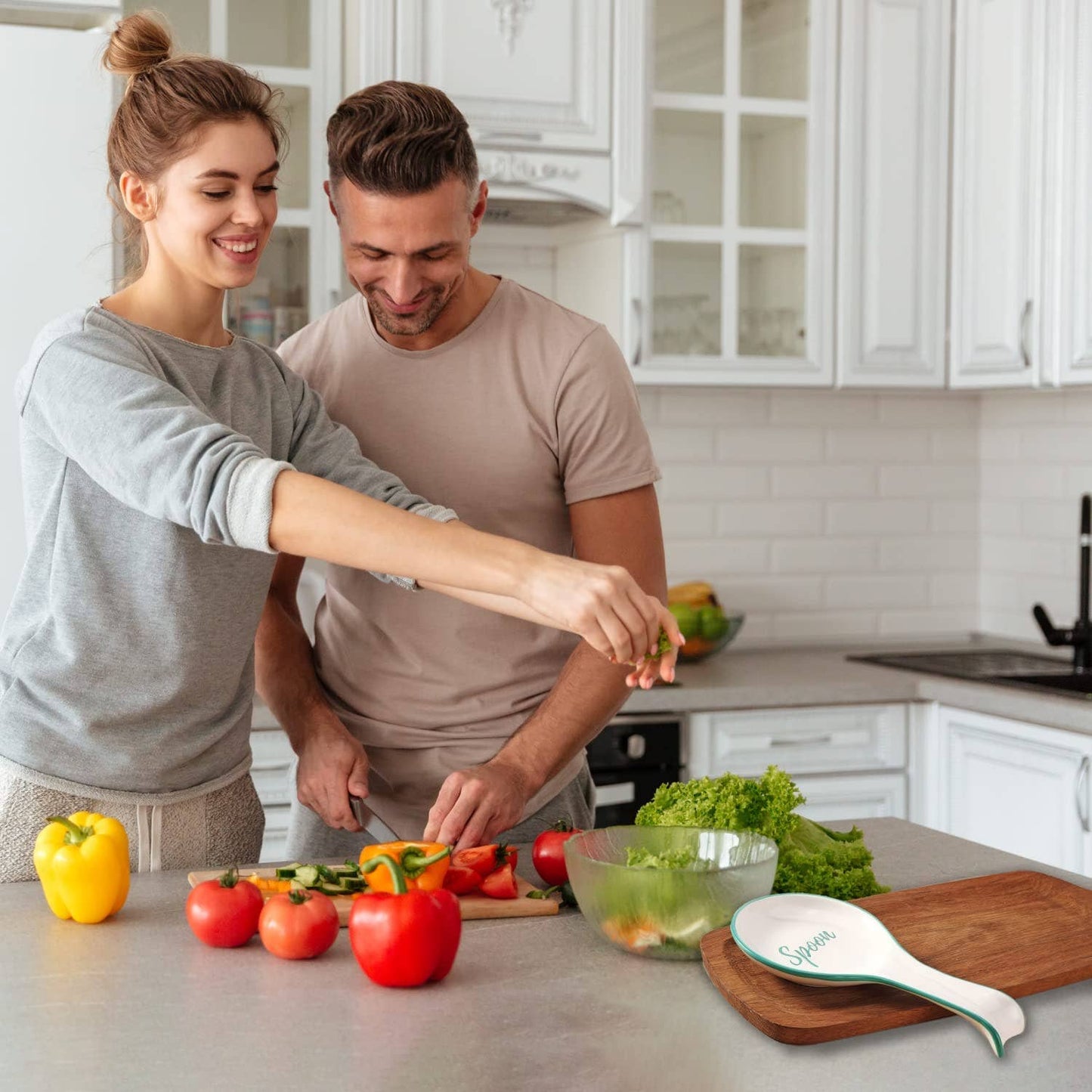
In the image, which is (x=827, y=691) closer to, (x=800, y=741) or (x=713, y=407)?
(x=800, y=741)

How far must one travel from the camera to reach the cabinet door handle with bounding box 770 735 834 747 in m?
3.19

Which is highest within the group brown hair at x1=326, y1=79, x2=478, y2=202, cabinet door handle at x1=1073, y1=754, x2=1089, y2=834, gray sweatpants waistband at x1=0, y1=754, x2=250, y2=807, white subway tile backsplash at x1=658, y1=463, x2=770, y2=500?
brown hair at x1=326, y1=79, x2=478, y2=202

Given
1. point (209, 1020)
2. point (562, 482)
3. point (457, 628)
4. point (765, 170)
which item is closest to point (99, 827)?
point (209, 1020)

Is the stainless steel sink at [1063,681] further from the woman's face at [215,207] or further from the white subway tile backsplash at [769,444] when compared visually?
the woman's face at [215,207]

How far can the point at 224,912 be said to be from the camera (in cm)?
143

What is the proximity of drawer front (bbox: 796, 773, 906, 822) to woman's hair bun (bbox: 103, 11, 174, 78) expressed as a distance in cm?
205

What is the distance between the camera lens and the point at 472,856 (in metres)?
1.61

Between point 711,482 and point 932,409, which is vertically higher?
point 932,409

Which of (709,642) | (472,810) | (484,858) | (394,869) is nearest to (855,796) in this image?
(709,642)

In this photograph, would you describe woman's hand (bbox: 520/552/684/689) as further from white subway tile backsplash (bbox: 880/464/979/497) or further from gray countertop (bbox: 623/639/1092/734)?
white subway tile backsplash (bbox: 880/464/979/497)

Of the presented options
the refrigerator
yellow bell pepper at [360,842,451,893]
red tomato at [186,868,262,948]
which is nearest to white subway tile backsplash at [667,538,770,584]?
the refrigerator

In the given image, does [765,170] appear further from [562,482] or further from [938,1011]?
[938,1011]

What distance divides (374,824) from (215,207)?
876mm

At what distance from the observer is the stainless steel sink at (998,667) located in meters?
3.26
